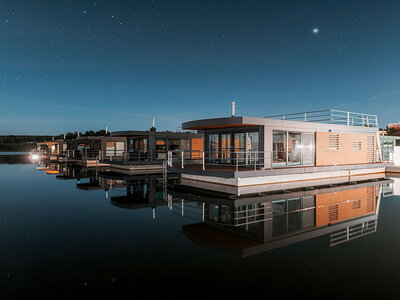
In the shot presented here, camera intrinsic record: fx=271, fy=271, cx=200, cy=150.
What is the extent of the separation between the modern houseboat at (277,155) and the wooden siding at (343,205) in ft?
9.40

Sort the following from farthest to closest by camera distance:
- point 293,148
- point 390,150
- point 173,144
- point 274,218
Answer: point 173,144, point 390,150, point 293,148, point 274,218

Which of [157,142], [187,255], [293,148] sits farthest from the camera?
[157,142]

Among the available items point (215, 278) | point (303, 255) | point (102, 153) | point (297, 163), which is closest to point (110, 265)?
point (215, 278)

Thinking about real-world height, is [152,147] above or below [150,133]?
below

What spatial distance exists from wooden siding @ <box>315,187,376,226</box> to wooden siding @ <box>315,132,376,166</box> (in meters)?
4.62

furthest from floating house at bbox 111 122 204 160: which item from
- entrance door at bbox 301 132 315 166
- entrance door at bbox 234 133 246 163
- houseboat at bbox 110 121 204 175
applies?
entrance door at bbox 301 132 315 166

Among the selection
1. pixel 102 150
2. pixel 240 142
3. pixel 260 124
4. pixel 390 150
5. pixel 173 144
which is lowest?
pixel 390 150

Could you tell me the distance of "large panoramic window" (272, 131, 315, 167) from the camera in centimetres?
1638

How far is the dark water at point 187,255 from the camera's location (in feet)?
14.2

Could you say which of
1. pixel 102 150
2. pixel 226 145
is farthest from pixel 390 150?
pixel 102 150

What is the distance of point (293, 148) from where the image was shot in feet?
56.0

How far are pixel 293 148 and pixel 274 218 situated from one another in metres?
9.71

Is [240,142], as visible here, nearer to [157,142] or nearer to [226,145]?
[226,145]

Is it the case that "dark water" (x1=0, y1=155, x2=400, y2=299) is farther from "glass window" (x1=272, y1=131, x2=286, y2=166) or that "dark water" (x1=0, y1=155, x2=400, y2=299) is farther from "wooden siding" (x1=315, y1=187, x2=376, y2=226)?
"glass window" (x1=272, y1=131, x2=286, y2=166)
